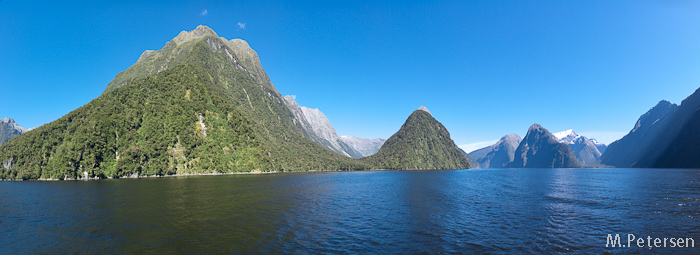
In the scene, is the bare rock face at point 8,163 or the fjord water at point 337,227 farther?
the bare rock face at point 8,163

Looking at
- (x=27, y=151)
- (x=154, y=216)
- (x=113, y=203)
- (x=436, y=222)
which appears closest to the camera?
(x=436, y=222)

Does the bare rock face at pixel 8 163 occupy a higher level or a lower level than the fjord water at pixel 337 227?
lower

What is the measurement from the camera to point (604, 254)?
25516 millimetres

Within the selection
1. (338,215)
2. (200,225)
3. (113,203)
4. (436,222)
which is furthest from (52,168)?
(436,222)

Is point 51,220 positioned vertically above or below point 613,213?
below

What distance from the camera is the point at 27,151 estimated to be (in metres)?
180

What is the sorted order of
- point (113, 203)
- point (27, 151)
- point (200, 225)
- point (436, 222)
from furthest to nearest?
1. point (27, 151)
2. point (113, 203)
3. point (436, 222)
4. point (200, 225)

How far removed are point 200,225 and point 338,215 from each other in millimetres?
20357

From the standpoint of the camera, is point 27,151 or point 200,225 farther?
point 27,151

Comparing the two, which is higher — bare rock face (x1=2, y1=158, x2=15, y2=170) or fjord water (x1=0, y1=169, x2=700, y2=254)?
fjord water (x1=0, y1=169, x2=700, y2=254)

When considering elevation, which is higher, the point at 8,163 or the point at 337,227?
the point at 337,227

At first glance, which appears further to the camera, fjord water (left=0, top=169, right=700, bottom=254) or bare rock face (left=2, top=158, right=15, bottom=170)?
bare rock face (left=2, top=158, right=15, bottom=170)

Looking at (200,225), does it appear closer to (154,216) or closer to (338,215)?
(154,216)

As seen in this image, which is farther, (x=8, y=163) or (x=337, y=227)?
(x=8, y=163)
